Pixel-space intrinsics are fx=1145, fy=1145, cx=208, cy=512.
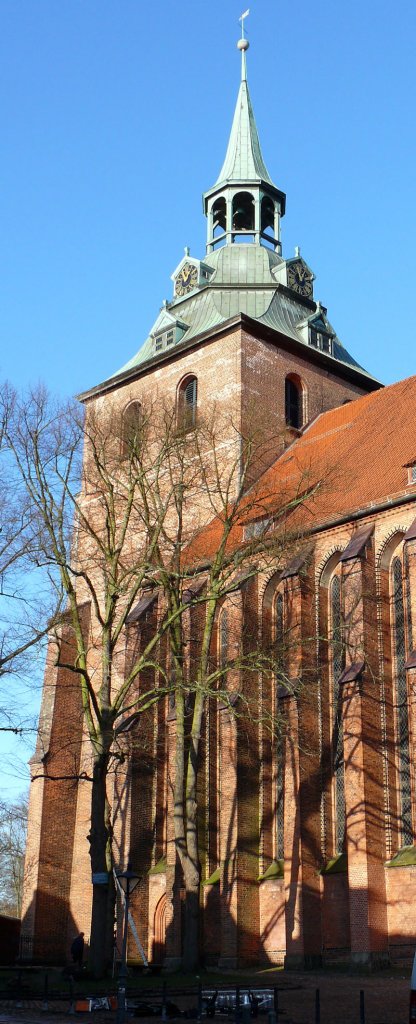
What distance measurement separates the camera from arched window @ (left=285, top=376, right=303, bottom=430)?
3438 cm

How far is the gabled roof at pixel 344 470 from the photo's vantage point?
995 inches

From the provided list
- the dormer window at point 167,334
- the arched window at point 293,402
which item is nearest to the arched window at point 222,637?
the arched window at point 293,402

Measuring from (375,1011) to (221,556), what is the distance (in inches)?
404

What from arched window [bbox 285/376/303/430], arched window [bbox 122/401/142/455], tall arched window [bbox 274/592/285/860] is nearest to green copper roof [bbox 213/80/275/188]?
arched window [bbox 285/376/303/430]

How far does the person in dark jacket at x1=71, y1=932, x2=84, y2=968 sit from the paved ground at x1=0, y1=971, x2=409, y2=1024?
731 centimetres

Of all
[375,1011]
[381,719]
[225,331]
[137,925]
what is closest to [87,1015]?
[375,1011]

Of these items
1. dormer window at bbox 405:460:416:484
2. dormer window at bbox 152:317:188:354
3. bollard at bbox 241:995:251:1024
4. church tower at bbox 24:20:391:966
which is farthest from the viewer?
dormer window at bbox 152:317:188:354

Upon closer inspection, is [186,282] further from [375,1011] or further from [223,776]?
[375,1011]

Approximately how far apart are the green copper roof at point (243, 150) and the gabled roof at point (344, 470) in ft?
37.8

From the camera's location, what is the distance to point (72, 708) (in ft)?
102

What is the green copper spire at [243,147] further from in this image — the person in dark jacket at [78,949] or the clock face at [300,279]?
the person in dark jacket at [78,949]

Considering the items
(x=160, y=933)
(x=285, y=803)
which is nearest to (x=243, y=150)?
(x=285, y=803)

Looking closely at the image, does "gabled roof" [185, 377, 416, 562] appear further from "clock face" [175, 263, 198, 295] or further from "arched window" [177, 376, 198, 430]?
"clock face" [175, 263, 198, 295]

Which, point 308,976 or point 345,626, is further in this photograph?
point 345,626
